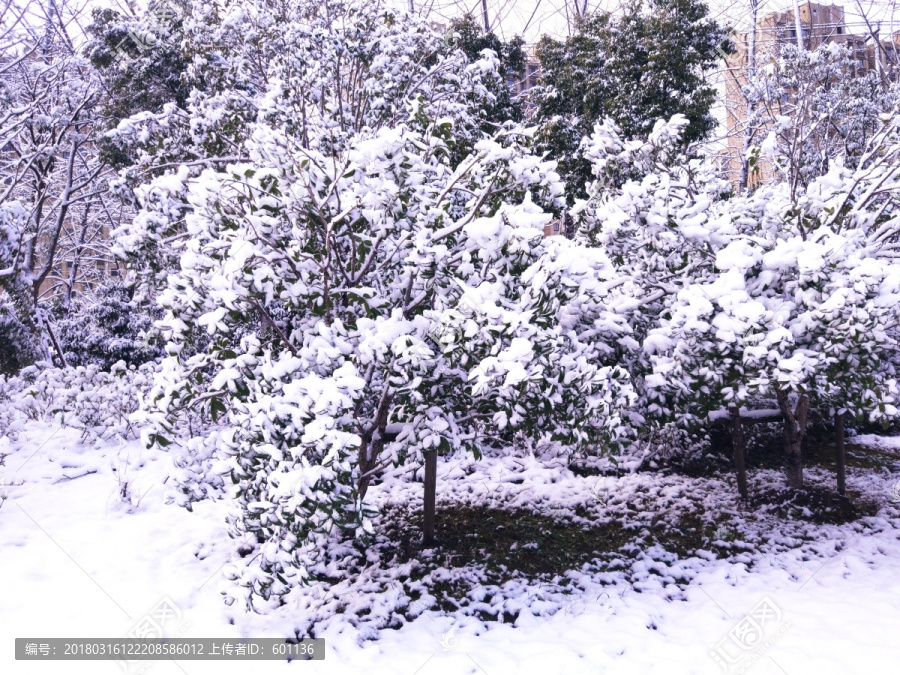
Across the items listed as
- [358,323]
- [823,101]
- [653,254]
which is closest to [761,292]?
[653,254]

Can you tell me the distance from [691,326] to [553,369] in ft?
3.70

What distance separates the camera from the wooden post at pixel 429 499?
479cm

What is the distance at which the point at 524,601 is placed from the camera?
4273mm

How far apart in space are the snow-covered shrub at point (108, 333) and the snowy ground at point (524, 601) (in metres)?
5.09

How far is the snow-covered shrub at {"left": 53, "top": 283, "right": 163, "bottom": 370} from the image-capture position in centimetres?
1098

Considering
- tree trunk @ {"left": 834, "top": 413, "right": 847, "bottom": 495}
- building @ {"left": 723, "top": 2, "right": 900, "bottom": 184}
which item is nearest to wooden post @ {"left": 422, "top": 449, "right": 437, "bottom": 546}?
tree trunk @ {"left": 834, "top": 413, "right": 847, "bottom": 495}

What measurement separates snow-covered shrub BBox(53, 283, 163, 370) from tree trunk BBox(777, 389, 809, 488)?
9.73 metres

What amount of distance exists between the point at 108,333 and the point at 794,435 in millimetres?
11307

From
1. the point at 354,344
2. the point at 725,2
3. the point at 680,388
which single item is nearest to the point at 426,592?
the point at 354,344

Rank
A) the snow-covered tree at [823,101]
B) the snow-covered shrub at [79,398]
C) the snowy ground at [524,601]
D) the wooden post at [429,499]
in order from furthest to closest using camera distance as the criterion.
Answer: the snow-covered tree at [823,101] < the snow-covered shrub at [79,398] < the wooden post at [429,499] < the snowy ground at [524,601]

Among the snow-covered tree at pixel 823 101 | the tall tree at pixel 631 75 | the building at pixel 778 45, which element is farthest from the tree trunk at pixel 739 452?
the building at pixel 778 45

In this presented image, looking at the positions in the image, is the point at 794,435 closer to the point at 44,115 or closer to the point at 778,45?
the point at 44,115

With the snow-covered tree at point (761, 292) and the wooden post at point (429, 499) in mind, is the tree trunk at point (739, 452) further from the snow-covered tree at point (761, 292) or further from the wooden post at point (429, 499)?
the wooden post at point (429, 499)

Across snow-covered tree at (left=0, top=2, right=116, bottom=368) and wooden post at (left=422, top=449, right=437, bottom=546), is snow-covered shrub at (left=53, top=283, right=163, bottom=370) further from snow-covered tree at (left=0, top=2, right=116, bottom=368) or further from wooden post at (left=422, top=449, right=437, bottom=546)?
wooden post at (left=422, top=449, right=437, bottom=546)
